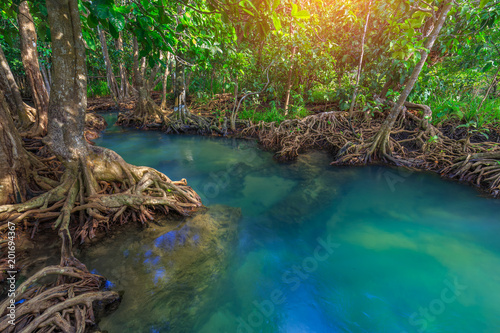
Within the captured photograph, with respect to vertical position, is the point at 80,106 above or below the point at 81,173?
above

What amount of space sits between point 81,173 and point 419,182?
809 cm

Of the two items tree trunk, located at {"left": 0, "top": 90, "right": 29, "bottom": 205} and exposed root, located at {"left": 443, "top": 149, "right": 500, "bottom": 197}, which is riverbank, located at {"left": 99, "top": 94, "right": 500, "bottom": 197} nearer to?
exposed root, located at {"left": 443, "top": 149, "right": 500, "bottom": 197}

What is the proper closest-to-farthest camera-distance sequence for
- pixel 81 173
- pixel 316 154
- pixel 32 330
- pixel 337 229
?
pixel 32 330 → pixel 81 173 → pixel 337 229 → pixel 316 154

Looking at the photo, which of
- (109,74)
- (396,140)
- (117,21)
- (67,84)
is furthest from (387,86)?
(109,74)

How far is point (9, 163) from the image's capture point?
3.12 m

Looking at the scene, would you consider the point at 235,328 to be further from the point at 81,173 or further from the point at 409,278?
the point at 81,173

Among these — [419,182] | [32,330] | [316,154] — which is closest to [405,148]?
[419,182]

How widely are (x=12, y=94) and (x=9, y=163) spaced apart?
153 inches

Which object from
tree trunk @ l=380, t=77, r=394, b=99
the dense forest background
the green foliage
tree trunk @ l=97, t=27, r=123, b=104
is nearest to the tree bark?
the dense forest background

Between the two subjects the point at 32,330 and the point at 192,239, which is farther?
the point at 192,239

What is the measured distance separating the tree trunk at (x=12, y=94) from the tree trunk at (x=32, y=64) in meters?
0.26

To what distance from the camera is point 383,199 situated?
216 inches

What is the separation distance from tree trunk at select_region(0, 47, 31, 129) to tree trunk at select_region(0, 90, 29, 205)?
2.67 metres

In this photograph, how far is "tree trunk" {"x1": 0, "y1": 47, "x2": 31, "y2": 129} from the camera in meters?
A: 4.77
